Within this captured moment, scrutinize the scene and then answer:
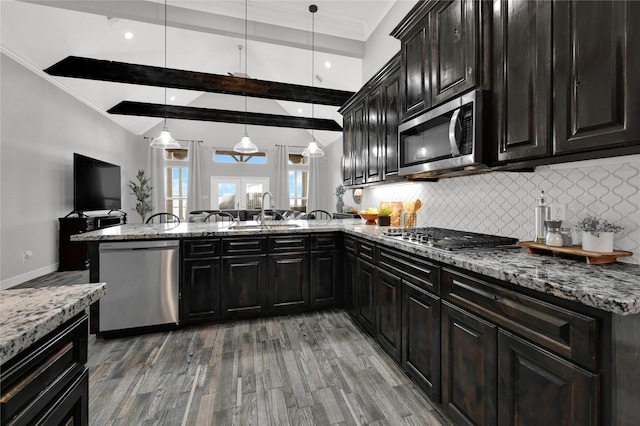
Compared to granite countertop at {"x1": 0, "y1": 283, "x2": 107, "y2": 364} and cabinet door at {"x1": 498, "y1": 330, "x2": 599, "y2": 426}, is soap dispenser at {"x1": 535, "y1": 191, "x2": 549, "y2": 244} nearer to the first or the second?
cabinet door at {"x1": 498, "y1": 330, "x2": 599, "y2": 426}

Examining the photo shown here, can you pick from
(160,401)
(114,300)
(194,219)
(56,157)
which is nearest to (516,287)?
A: (160,401)

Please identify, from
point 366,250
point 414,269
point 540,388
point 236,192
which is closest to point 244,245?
Answer: point 366,250

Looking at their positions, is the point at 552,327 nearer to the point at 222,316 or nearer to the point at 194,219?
the point at 222,316

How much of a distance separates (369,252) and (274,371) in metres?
1.20

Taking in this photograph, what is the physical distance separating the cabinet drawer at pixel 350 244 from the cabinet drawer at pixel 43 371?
2.26m

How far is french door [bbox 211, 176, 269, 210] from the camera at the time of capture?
9172mm

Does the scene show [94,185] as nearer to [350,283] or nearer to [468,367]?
[350,283]

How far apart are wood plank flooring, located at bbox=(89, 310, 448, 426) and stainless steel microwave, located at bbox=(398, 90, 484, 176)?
1.50 meters

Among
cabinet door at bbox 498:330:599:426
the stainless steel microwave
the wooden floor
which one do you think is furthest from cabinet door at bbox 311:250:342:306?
cabinet door at bbox 498:330:599:426

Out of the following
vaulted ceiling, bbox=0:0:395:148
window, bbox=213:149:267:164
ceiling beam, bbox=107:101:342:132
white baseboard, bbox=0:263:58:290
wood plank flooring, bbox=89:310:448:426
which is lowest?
wood plank flooring, bbox=89:310:448:426

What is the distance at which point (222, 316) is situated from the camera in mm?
2844

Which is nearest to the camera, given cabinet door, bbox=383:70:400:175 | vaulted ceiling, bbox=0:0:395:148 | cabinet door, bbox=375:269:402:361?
cabinet door, bbox=375:269:402:361

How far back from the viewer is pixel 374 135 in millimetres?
3121

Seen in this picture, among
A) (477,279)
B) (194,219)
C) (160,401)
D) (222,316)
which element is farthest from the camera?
(194,219)
